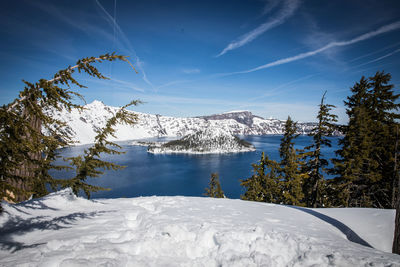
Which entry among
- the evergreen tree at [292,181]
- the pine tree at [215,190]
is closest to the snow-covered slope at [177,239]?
the evergreen tree at [292,181]

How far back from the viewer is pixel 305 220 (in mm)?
5875

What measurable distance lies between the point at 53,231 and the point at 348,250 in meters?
6.59

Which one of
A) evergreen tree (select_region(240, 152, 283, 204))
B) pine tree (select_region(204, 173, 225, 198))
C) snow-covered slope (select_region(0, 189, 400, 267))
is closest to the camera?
snow-covered slope (select_region(0, 189, 400, 267))

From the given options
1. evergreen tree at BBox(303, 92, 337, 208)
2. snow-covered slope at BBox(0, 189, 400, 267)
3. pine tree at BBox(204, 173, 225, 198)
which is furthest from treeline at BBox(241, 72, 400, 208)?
pine tree at BBox(204, 173, 225, 198)

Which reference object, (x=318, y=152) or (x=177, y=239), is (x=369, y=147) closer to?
(x=318, y=152)

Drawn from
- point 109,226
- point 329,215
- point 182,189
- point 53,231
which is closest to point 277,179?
point 329,215

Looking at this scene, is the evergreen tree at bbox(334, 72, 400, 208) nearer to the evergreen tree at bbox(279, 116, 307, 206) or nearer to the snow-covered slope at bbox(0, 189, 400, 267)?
the evergreen tree at bbox(279, 116, 307, 206)

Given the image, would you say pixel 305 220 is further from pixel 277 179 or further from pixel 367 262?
pixel 277 179

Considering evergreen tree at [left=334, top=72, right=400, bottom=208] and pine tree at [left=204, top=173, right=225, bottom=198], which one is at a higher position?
evergreen tree at [left=334, top=72, right=400, bottom=208]

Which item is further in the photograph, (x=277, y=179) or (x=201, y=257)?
(x=277, y=179)

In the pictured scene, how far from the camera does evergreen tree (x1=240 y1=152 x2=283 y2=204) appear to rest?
16.8 meters

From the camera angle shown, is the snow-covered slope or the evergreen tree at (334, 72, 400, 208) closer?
the snow-covered slope

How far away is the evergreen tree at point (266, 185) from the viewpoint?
16.8 metres

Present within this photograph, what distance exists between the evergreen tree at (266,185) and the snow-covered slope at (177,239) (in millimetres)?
10785
